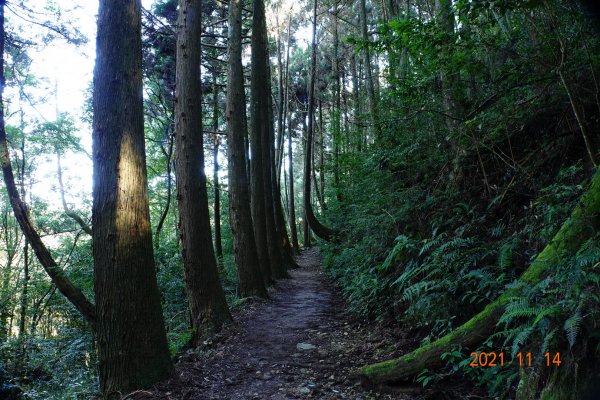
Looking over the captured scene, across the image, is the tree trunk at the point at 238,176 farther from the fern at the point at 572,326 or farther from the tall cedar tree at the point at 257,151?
the fern at the point at 572,326

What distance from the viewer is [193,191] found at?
23.8 ft

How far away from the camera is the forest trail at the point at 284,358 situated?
14.7ft

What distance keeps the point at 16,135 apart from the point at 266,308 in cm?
1100

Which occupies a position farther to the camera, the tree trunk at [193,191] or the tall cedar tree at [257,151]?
the tall cedar tree at [257,151]

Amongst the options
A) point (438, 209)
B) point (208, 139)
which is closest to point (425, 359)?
point (438, 209)

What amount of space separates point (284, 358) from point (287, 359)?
0.26 feet

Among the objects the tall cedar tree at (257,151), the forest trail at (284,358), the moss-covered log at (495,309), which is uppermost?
the tall cedar tree at (257,151)

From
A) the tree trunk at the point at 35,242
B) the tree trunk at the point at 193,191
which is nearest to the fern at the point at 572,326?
the tree trunk at the point at 35,242

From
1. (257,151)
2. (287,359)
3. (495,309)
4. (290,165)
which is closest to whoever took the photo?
(495,309)

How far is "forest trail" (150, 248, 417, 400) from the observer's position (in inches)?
177

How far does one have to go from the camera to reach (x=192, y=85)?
738 cm

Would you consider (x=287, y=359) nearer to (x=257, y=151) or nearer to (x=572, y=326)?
(x=572, y=326)

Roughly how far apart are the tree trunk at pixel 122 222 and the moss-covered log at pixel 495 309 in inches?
104

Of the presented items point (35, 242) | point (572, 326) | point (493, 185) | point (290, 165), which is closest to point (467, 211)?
point (493, 185)
